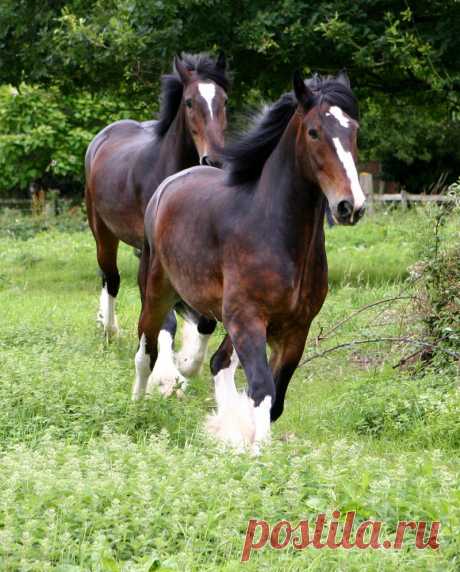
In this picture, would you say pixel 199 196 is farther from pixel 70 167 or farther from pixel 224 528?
pixel 70 167

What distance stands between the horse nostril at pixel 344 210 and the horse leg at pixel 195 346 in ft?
10.3

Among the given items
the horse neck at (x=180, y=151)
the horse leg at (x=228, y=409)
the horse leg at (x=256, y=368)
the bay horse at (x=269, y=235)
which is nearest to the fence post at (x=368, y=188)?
the horse neck at (x=180, y=151)

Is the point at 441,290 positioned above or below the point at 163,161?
below

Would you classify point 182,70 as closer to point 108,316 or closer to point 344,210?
point 108,316

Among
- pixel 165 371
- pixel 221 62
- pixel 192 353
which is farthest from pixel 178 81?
pixel 165 371

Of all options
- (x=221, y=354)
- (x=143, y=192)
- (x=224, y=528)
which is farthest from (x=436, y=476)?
(x=143, y=192)

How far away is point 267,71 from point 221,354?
26.2ft

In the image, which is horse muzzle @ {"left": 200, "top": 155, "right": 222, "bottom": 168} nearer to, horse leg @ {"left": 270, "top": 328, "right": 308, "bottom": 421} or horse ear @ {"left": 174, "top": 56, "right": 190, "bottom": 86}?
horse ear @ {"left": 174, "top": 56, "right": 190, "bottom": 86}

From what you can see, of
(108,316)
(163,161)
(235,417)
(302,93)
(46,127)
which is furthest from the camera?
(46,127)

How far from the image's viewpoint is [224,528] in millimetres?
4770

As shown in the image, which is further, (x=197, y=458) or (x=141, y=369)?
(x=141, y=369)

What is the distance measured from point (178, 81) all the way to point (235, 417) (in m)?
3.84

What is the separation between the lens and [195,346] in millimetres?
9469

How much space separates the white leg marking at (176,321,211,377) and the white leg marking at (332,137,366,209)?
3353 mm
